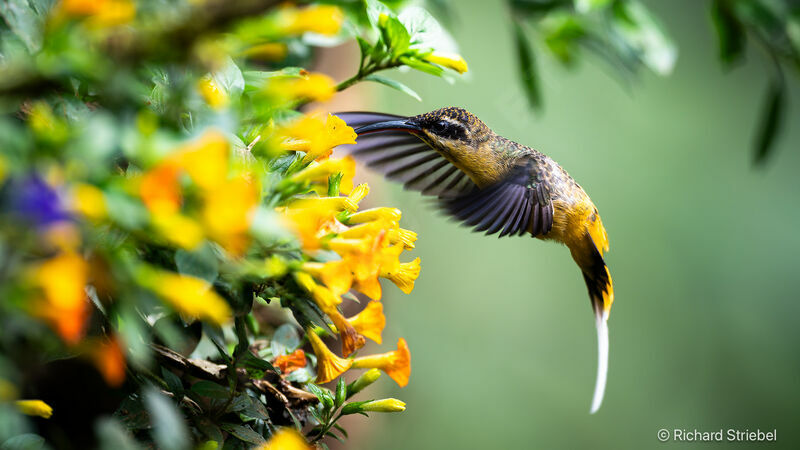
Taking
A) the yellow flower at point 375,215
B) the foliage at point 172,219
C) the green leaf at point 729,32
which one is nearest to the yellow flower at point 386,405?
the foliage at point 172,219

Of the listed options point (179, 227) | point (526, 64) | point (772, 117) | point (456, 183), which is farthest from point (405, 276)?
point (772, 117)

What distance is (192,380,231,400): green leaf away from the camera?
1.93 feet

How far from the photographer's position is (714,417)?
9.41ft

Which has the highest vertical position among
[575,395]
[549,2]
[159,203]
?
[549,2]

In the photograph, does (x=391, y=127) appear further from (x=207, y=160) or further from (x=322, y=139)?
(x=207, y=160)

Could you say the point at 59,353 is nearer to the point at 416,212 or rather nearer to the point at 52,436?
the point at 52,436

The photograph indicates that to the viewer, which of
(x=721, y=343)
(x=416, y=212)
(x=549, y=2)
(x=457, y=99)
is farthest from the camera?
(x=721, y=343)

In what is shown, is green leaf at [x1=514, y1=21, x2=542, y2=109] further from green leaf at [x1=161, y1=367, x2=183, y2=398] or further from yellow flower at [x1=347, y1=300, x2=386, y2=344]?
green leaf at [x1=161, y1=367, x2=183, y2=398]

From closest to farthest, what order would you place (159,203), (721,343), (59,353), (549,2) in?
(159,203) < (59,353) < (549,2) < (721,343)

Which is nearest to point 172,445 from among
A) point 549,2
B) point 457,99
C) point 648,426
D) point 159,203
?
point 159,203

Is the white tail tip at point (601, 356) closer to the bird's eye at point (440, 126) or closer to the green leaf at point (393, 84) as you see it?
the bird's eye at point (440, 126)

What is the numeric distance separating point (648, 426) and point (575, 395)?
0.36m

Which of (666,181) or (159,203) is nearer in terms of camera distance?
(159,203)

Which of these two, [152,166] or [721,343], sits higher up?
[152,166]
